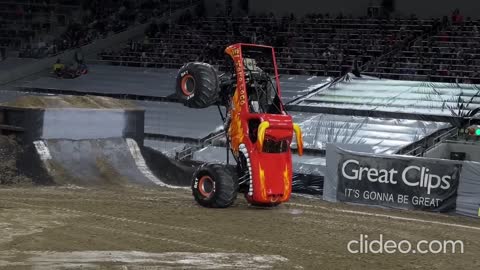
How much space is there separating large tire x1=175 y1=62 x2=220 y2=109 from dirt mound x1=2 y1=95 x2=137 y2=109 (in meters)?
4.32

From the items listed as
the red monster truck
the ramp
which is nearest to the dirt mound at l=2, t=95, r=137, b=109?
the ramp

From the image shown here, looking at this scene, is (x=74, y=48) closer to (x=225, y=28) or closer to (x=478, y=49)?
(x=225, y=28)

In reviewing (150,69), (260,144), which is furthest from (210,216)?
(150,69)

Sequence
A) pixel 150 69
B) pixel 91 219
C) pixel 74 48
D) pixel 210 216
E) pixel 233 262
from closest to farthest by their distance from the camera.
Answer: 1. pixel 233 262
2. pixel 91 219
3. pixel 210 216
4. pixel 150 69
5. pixel 74 48

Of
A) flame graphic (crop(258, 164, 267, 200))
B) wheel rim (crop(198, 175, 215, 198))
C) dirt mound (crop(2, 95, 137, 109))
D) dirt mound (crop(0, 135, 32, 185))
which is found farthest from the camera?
dirt mound (crop(2, 95, 137, 109))

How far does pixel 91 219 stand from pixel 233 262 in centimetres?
327

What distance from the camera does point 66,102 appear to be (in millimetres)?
17094

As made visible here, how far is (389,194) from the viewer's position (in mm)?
15031

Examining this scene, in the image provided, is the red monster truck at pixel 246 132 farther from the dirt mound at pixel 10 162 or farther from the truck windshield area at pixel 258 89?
the dirt mound at pixel 10 162

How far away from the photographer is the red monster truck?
512 inches

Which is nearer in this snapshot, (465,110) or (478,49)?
(465,110)

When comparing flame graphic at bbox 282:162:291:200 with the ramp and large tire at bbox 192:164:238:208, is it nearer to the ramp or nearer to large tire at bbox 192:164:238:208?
large tire at bbox 192:164:238:208

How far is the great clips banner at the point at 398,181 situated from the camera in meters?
14.5

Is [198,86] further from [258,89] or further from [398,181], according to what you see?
[398,181]
